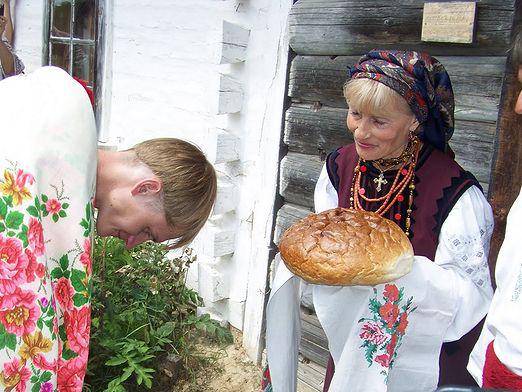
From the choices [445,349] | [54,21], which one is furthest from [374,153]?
[54,21]

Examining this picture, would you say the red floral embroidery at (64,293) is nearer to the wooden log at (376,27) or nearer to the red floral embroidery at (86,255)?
the red floral embroidery at (86,255)

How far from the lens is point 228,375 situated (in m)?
3.82

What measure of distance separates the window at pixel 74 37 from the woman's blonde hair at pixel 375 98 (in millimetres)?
3665

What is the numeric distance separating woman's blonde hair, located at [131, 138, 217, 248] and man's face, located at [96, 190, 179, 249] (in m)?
0.04

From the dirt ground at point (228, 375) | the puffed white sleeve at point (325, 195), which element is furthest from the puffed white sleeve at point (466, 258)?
the dirt ground at point (228, 375)

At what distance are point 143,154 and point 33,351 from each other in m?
0.64

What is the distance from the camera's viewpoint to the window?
17.5 ft

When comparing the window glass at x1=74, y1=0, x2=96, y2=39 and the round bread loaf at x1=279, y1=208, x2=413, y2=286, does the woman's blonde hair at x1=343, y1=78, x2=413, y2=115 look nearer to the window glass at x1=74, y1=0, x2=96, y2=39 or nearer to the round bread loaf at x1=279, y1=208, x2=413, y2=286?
the round bread loaf at x1=279, y1=208, x2=413, y2=286

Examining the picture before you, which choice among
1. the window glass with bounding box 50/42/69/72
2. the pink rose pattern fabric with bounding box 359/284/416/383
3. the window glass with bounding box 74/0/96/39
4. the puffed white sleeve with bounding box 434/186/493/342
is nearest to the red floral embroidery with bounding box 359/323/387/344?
the pink rose pattern fabric with bounding box 359/284/416/383

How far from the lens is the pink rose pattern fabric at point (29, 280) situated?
1506mm

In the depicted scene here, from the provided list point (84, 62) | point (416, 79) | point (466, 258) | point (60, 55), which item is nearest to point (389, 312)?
point (466, 258)

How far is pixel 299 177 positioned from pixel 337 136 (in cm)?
37

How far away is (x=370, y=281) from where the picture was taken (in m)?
1.79

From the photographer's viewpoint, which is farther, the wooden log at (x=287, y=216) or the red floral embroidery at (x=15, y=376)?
the wooden log at (x=287, y=216)
